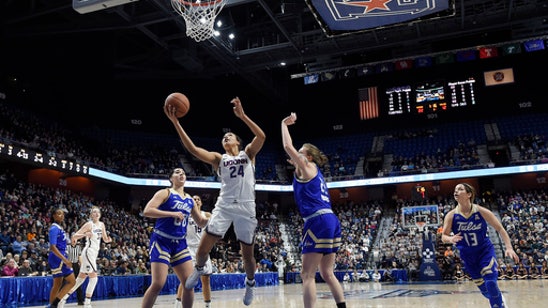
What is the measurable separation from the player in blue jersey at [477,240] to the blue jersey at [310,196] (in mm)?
1706

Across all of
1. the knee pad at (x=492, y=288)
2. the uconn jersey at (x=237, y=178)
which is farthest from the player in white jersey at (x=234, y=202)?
the knee pad at (x=492, y=288)

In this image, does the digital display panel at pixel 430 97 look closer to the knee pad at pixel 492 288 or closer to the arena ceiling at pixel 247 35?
the arena ceiling at pixel 247 35

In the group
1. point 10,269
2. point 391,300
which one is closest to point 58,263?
point 10,269

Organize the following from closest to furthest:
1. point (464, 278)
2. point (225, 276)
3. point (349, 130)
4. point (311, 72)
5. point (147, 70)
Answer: point (225, 276) → point (464, 278) → point (311, 72) → point (147, 70) → point (349, 130)

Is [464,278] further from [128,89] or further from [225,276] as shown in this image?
[128,89]

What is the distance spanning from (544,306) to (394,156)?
24.2 m

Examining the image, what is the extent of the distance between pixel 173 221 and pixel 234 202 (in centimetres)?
97

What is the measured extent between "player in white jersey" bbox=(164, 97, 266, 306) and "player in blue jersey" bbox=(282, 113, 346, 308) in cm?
51

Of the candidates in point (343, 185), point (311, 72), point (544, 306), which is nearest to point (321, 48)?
point (311, 72)

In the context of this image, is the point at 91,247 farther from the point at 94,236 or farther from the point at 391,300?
the point at 391,300

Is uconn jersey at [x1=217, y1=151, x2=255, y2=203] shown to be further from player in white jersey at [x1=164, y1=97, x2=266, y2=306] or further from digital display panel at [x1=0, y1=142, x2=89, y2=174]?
digital display panel at [x1=0, y1=142, x2=89, y2=174]

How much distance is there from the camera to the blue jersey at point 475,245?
5.85 metres

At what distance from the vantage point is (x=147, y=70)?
94.5 feet

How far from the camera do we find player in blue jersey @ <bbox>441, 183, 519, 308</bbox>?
575 centimetres
